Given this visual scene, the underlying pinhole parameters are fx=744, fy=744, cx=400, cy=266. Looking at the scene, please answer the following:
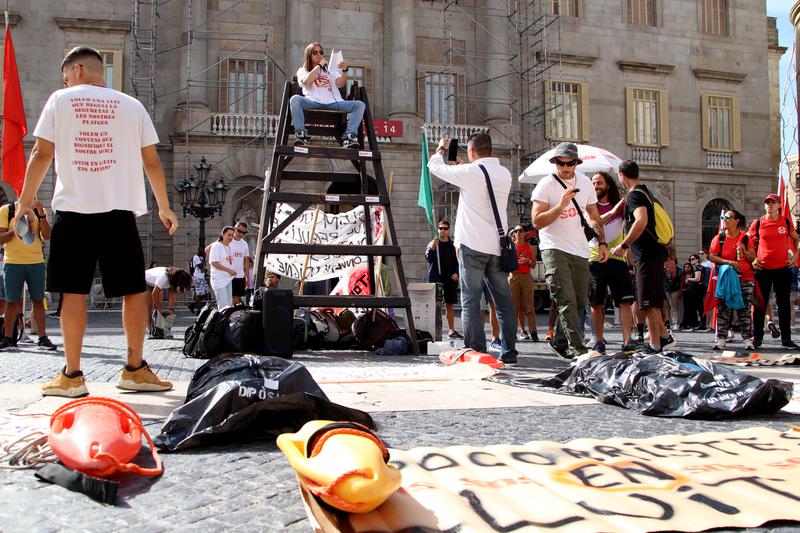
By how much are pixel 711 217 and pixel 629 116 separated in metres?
5.17

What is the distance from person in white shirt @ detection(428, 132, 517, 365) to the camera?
243 inches

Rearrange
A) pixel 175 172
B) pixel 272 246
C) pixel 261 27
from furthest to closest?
pixel 261 27 → pixel 175 172 → pixel 272 246

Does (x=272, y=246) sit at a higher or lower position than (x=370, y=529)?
higher

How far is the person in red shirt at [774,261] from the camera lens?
818cm

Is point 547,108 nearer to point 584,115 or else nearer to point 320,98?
point 584,115

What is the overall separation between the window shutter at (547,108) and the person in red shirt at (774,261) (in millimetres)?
18675

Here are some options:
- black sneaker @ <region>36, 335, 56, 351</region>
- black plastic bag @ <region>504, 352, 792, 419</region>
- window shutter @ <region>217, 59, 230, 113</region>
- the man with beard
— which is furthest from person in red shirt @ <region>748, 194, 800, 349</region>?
window shutter @ <region>217, 59, 230, 113</region>

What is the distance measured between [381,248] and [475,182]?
149 centimetres

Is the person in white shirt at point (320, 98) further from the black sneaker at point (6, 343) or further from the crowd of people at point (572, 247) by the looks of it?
the black sneaker at point (6, 343)

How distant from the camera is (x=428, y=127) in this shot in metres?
24.9

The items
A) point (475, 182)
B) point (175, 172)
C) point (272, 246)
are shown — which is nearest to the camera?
point (475, 182)

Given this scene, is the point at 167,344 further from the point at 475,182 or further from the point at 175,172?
the point at 175,172

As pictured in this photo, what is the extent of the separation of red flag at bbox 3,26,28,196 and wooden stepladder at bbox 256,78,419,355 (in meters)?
2.55

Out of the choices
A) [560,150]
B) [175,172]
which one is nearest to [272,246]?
[560,150]
